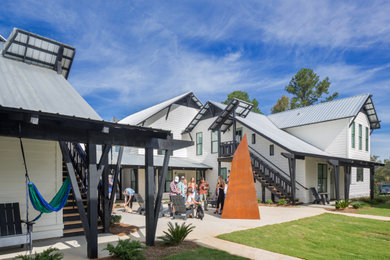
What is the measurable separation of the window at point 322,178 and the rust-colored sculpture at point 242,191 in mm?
10254

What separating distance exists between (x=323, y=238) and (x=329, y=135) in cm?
1456

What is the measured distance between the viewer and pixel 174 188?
11.7 meters

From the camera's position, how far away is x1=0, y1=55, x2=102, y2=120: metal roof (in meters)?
6.45

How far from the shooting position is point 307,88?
43.9m

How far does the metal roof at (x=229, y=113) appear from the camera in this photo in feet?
62.0

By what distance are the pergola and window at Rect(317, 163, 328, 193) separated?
14.7m

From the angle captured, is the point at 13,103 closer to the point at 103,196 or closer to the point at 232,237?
the point at 103,196

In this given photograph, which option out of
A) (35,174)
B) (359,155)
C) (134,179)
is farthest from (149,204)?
(359,155)

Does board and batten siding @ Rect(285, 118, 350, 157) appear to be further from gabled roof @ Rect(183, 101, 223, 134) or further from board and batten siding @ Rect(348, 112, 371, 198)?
gabled roof @ Rect(183, 101, 223, 134)

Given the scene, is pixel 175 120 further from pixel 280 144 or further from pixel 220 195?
pixel 220 195

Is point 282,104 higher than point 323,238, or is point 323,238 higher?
point 282,104

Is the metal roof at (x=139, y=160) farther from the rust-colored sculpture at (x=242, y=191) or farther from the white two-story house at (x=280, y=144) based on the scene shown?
the rust-colored sculpture at (x=242, y=191)

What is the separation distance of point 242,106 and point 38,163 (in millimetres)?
14351

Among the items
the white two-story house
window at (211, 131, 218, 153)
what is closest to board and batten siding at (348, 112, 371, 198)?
the white two-story house
